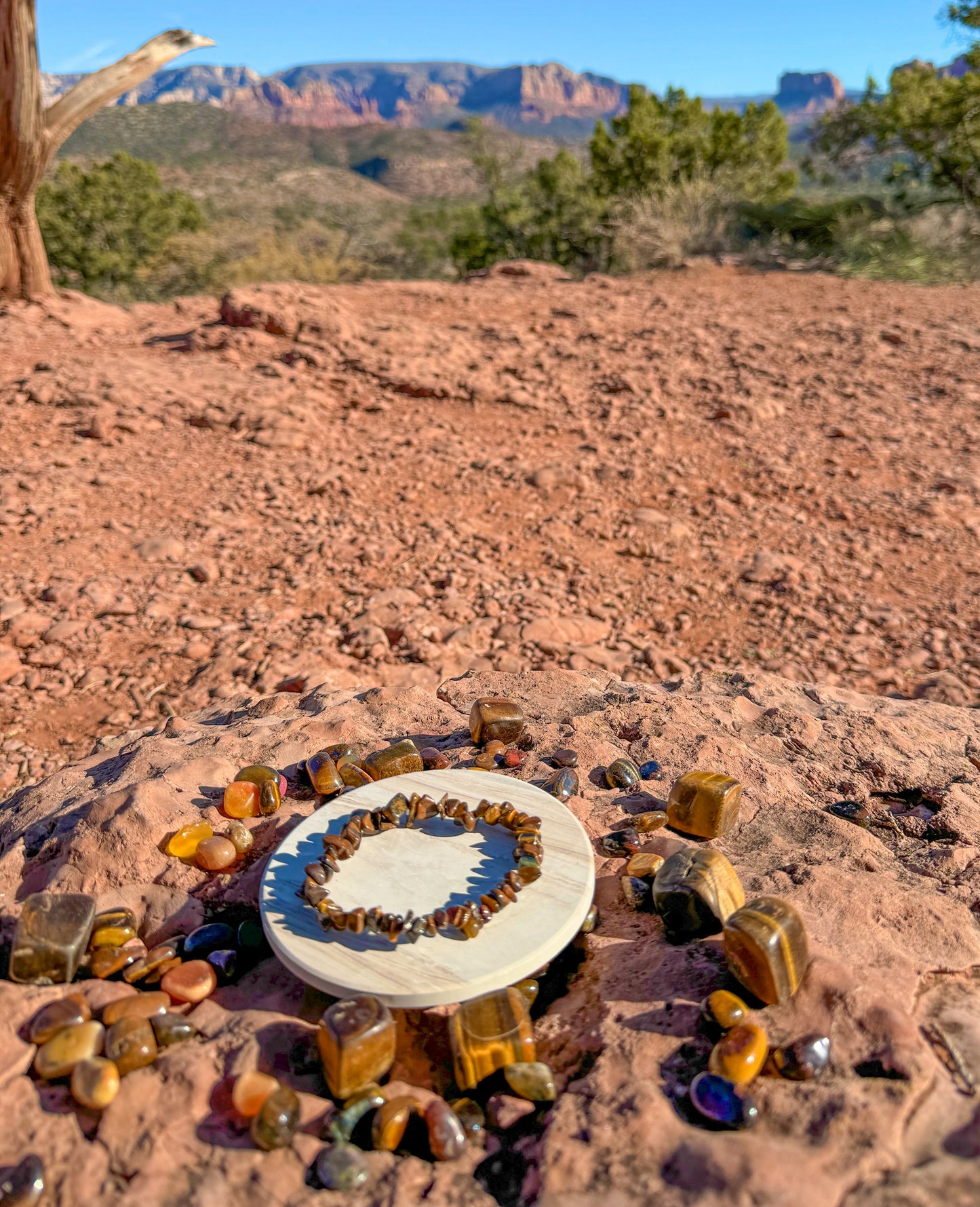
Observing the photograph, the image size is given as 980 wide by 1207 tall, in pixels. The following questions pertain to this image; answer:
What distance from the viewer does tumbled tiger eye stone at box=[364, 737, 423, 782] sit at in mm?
1973

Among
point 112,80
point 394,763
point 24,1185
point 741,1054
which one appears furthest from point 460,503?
point 112,80

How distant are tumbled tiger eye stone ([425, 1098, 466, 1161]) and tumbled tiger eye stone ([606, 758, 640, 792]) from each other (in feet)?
3.11

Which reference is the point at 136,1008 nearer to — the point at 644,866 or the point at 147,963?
the point at 147,963

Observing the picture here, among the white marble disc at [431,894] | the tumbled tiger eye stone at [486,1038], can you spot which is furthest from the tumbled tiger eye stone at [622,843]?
the tumbled tiger eye stone at [486,1038]

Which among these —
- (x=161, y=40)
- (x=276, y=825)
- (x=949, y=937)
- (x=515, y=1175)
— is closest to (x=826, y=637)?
(x=949, y=937)

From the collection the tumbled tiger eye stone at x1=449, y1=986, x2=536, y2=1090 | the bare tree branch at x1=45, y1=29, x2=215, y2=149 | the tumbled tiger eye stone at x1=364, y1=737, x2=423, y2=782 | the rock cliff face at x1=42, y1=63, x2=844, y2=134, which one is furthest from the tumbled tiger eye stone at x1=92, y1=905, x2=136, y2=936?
the rock cliff face at x1=42, y1=63, x2=844, y2=134

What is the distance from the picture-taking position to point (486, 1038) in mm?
1279

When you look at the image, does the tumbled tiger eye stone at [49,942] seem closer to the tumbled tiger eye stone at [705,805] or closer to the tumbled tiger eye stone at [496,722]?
A: the tumbled tiger eye stone at [496,722]

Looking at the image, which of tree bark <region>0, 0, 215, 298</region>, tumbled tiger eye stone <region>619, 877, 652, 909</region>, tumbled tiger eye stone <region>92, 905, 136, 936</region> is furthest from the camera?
tree bark <region>0, 0, 215, 298</region>

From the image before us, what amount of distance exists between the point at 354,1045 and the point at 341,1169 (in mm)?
158

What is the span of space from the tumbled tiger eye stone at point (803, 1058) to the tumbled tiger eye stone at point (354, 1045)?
62 cm

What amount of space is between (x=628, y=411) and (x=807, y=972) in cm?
396

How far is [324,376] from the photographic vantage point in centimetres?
512

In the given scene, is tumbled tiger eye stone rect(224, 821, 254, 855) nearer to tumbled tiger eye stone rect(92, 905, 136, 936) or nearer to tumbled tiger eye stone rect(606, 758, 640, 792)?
tumbled tiger eye stone rect(92, 905, 136, 936)
